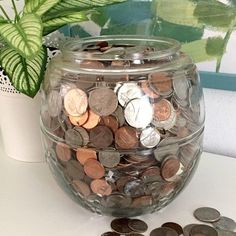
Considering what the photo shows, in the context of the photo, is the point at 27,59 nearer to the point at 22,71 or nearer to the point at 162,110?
the point at 22,71

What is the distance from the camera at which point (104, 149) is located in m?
0.46

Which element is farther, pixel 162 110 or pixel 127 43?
pixel 127 43

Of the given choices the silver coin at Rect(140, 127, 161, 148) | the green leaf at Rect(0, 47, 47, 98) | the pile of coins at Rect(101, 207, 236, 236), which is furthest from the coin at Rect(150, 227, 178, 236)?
the green leaf at Rect(0, 47, 47, 98)

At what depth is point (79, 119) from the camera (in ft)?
1.52

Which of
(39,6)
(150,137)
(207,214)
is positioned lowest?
(207,214)

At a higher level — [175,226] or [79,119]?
[79,119]

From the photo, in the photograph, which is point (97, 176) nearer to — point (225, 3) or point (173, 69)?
point (173, 69)

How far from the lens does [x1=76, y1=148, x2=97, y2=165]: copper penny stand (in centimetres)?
47

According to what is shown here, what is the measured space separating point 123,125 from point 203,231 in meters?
0.16

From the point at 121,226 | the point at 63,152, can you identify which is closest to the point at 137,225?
the point at 121,226

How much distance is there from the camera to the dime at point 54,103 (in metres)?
0.49

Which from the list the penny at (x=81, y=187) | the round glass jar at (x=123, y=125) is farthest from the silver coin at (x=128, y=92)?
the penny at (x=81, y=187)

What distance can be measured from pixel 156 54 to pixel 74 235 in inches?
8.8

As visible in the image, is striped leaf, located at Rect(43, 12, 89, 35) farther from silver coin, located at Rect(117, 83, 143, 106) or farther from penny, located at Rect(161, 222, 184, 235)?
penny, located at Rect(161, 222, 184, 235)
